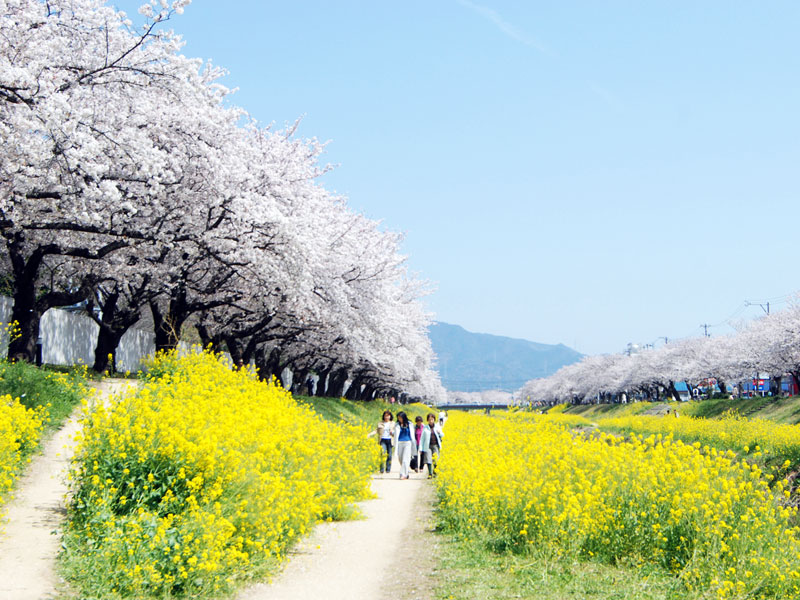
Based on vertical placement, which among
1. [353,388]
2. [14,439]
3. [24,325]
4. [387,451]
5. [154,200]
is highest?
[154,200]

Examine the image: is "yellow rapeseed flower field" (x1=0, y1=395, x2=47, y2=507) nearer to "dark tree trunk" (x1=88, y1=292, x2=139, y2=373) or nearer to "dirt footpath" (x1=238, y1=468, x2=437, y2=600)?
"dirt footpath" (x1=238, y1=468, x2=437, y2=600)

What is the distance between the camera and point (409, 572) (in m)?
9.26

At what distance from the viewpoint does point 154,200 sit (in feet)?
58.7

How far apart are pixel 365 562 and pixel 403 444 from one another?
418 inches

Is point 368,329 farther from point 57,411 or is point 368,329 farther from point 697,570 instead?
point 697,570

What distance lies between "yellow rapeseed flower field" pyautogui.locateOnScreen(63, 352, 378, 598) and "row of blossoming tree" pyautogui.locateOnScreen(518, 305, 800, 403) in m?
17.8

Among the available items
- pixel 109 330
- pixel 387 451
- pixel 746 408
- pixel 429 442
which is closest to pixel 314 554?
pixel 387 451

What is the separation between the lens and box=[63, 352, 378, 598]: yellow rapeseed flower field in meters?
7.43

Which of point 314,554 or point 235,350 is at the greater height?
point 235,350

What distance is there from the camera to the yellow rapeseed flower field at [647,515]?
8.48m

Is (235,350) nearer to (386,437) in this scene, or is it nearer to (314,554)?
(386,437)

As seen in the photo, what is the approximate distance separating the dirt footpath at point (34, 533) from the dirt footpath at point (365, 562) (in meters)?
2.00

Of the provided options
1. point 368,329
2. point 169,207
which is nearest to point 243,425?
point 169,207

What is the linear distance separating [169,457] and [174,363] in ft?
31.8
